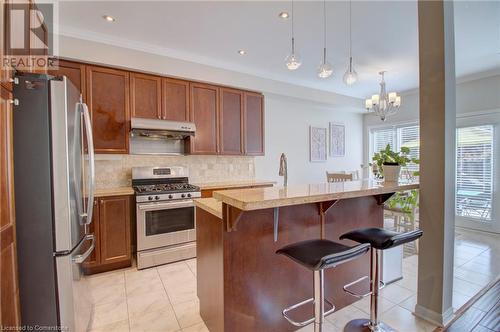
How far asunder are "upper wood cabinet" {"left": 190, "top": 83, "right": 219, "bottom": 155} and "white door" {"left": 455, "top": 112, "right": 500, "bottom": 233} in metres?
4.17

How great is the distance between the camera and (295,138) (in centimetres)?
510

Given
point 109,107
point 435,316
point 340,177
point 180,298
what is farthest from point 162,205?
point 340,177

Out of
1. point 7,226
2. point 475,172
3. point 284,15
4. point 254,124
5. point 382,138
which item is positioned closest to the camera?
point 7,226

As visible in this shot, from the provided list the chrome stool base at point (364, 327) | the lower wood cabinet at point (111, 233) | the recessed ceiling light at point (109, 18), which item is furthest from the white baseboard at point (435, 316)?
the recessed ceiling light at point (109, 18)

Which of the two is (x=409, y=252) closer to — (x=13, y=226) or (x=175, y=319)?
(x=175, y=319)

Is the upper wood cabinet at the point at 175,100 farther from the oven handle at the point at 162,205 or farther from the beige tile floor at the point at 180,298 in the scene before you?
the beige tile floor at the point at 180,298

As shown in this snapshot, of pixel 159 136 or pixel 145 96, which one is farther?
pixel 159 136

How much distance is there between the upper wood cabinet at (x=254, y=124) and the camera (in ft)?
13.2

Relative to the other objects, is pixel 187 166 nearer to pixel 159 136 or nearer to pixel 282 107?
pixel 159 136

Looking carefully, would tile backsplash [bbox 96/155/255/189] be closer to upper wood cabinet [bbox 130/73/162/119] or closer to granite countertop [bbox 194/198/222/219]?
upper wood cabinet [bbox 130/73/162/119]

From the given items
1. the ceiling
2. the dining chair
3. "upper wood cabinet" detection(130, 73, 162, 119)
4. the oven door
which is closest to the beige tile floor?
the oven door

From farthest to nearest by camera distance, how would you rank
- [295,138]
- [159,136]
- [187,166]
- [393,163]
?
[295,138] < [187,166] < [159,136] < [393,163]

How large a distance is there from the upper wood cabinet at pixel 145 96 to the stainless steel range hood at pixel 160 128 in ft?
0.48

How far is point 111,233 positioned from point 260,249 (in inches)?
81.1
